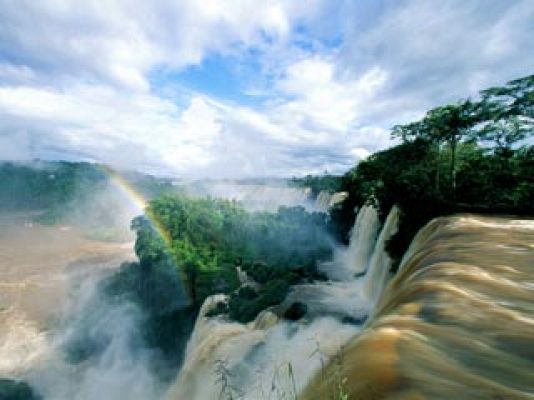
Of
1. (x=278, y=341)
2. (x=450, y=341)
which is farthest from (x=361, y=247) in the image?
(x=450, y=341)

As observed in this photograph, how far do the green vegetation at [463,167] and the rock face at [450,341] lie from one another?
1044cm

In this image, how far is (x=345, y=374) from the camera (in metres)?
4.89

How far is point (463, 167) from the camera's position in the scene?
27.5 m

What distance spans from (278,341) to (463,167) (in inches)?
764

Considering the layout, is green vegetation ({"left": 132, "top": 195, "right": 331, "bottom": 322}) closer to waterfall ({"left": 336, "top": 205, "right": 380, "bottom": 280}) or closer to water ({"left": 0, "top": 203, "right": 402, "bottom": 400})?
water ({"left": 0, "top": 203, "right": 402, "bottom": 400})

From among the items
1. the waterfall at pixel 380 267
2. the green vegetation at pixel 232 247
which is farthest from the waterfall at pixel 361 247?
the waterfall at pixel 380 267

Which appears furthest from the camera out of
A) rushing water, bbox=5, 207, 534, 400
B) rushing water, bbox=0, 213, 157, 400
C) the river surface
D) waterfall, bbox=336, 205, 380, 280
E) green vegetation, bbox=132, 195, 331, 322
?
the river surface

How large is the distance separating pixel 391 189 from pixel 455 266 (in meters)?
16.9

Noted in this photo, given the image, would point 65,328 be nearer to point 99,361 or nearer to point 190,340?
point 99,361

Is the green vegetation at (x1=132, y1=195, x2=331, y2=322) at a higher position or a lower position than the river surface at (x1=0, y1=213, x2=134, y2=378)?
higher

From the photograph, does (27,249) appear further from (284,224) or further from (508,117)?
(508,117)

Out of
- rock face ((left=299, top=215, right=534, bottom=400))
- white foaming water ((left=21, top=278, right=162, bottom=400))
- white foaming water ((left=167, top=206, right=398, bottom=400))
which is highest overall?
rock face ((left=299, top=215, right=534, bottom=400))

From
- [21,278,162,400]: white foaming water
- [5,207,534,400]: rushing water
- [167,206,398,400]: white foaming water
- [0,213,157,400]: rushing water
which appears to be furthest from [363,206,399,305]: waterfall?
[0,213,157,400]: rushing water

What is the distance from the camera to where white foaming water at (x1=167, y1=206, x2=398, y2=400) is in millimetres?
13068
